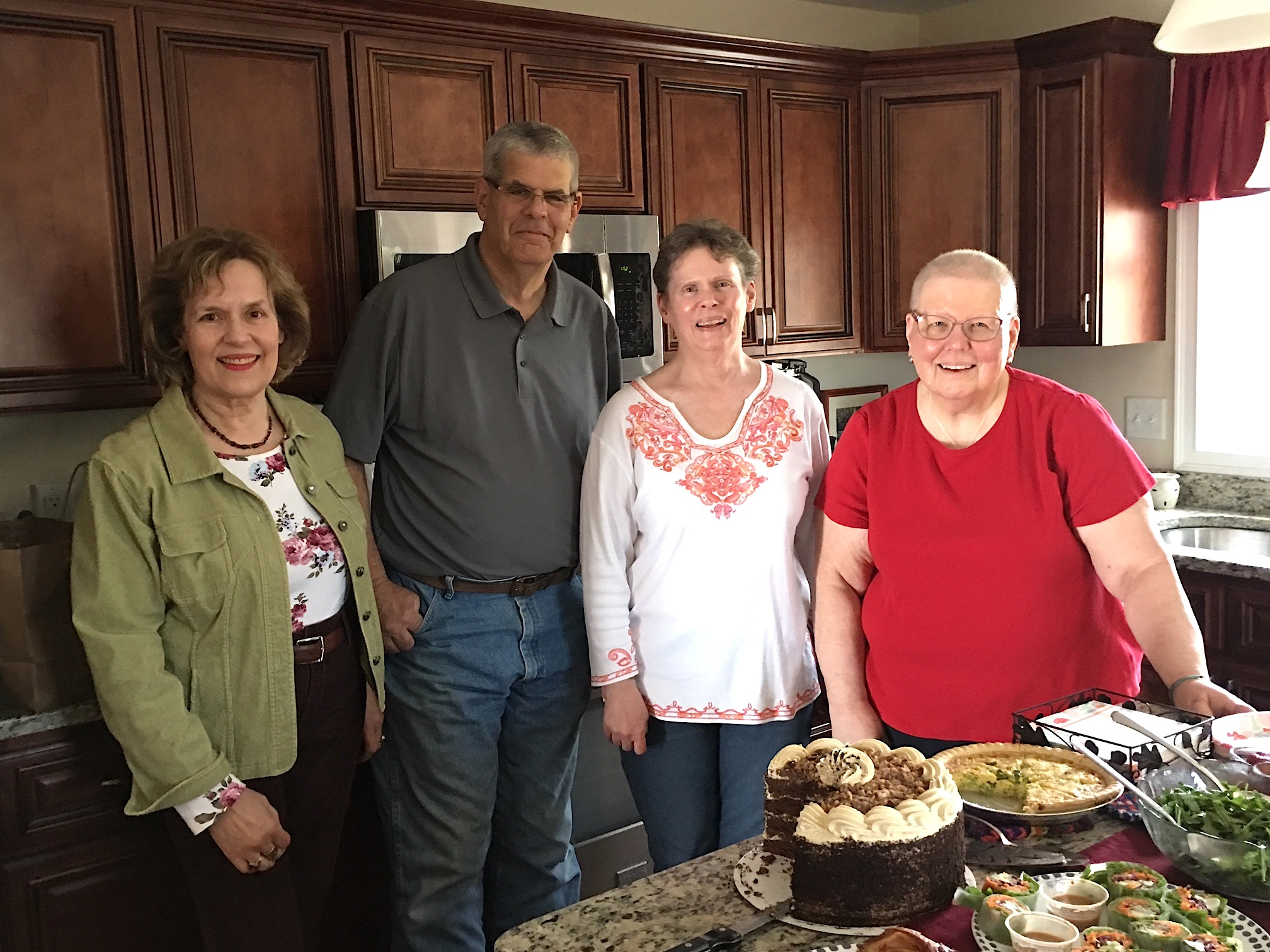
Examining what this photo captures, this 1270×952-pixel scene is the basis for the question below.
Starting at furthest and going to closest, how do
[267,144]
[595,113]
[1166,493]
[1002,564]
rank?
1. [1166,493]
2. [595,113]
3. [267,144]
4. [1002,564]

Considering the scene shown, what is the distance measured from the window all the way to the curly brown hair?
2.73m

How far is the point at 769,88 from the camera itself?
325cm

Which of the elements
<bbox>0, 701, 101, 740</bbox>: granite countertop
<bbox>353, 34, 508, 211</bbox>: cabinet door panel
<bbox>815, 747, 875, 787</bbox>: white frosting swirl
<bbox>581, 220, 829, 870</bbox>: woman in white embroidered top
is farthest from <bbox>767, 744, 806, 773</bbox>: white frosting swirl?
<bbox>353, 34, 508, 211</bbox>: cabinet door panel

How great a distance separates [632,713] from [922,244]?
6.93 feet

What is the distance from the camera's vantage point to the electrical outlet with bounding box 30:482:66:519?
2551 millimetres

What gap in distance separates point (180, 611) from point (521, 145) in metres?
0.99

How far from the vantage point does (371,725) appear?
203cm

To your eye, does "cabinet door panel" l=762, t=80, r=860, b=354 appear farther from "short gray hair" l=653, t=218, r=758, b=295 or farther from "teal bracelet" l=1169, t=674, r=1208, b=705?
"teal bracelet" l=1169, t=674, r=1208, b=705

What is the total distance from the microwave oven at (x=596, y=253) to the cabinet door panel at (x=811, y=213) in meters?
0.52

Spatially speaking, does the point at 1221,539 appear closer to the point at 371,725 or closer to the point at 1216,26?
the point at 1216,26

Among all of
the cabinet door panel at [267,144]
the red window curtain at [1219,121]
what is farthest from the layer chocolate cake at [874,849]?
the red window curtain at [1219,121]

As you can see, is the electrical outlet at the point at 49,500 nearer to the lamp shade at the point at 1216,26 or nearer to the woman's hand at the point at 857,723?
the woman's hand at the point at 857,723

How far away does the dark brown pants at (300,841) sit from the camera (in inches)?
70.6

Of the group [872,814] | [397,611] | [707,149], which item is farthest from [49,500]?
[872,814]
